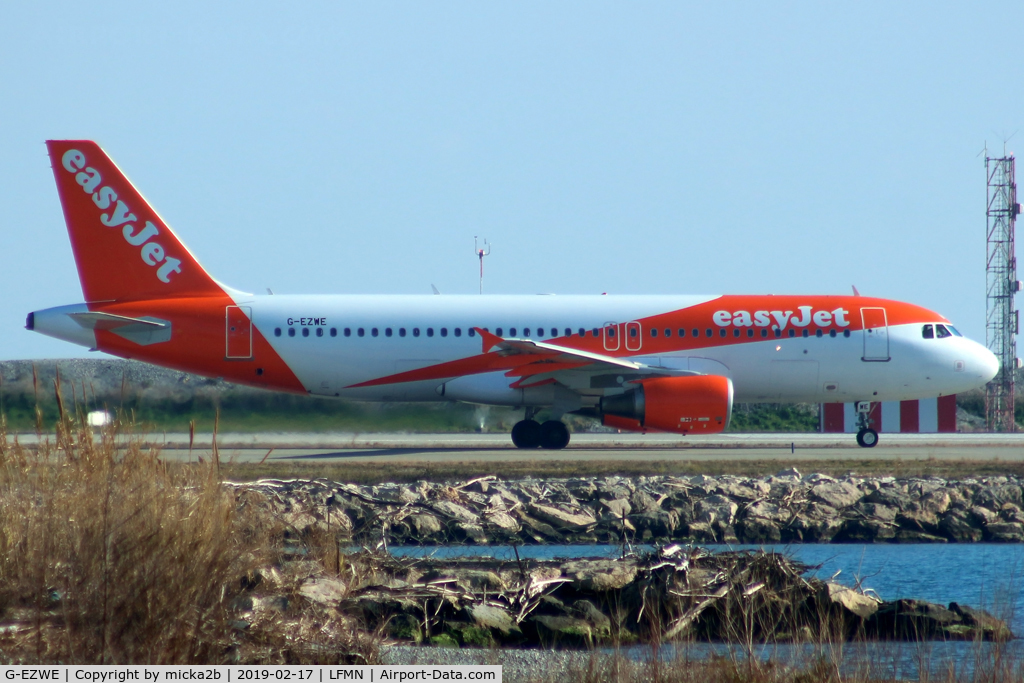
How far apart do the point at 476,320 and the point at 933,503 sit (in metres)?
11.3

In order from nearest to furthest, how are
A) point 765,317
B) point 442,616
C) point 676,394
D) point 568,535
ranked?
point 442,616, point 568,535, point 676,394, point 765,317

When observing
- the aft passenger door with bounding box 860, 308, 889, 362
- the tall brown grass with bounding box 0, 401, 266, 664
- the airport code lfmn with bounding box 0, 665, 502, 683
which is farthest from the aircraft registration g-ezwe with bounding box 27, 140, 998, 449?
the airport code lfmn with bounding box 0, 665, 502, 683

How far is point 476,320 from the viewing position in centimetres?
2517

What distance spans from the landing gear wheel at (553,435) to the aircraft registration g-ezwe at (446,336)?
0.11 ft

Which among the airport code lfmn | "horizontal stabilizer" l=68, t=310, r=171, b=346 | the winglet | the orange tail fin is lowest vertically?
the airport code lfmn

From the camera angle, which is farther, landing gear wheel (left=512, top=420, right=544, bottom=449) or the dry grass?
landing gear wheel (left=512, top=420, right=544, bottom=449)

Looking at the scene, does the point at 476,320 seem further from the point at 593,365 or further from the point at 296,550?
the point at 296,550

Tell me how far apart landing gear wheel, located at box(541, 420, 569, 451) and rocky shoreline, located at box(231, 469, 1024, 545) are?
737 centimetres

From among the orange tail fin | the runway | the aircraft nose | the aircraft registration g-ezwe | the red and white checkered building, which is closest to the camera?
the runway

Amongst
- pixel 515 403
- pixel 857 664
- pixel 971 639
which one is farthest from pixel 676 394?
pixel 857 664

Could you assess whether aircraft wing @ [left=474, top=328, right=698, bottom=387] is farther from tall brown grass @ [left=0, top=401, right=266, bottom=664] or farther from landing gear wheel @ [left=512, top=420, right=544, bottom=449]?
tall brown grass @ [left=0, top=401, right=266, bottom=664]

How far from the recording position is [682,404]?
23.7m

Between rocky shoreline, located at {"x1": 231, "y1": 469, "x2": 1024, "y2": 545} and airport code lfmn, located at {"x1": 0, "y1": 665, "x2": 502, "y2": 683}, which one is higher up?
airport code lfmn, located at {"x1": 0, "y1": 665, "x2": 502, "y2": 683}

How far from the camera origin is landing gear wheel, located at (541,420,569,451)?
25.5 m
